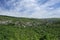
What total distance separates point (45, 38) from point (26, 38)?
11171mm

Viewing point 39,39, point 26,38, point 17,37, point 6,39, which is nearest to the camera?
point 6,39

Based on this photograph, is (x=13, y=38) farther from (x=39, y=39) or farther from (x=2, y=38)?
(x=39, y=39)

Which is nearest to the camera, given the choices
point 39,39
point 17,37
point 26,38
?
point 17,37

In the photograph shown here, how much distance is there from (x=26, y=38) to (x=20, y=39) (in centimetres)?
700

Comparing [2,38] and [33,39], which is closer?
[2,38]

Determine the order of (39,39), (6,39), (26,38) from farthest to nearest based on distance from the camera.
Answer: (39,39), (26,38), (6,39)

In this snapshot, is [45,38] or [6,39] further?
[45,38]

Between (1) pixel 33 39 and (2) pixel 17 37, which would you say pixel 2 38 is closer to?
(2) pixel 17 37

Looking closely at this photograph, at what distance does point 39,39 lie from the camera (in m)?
105

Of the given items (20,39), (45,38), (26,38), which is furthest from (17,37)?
(45,38)

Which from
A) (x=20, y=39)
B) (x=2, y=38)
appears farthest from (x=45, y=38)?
(x=2, y=38)

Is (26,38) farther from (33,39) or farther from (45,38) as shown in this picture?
(45,38)

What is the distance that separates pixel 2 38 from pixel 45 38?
2628 cm

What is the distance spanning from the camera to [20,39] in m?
88.9
